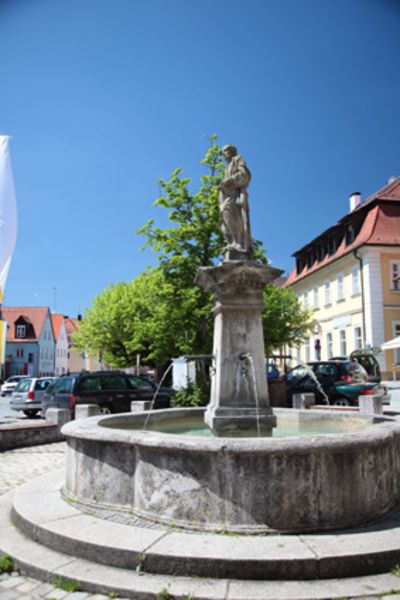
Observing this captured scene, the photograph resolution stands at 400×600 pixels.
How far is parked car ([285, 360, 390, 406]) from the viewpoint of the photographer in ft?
47.3

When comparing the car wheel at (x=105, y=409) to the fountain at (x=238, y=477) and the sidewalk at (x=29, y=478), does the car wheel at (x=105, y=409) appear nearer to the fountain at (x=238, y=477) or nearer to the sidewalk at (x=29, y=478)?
the sidewalk at (x=29, y=478)

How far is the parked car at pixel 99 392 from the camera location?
516 inches

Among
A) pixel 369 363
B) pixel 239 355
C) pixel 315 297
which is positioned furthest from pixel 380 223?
pixel 239 355

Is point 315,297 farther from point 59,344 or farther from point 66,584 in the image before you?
point 59,344

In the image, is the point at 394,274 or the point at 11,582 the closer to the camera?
the point at 11,582

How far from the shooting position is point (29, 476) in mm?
7812

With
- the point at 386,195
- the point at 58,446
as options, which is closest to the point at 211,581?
the point at 58,446

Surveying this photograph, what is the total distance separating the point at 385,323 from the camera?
99.1 feet

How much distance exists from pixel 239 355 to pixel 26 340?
56909 mm

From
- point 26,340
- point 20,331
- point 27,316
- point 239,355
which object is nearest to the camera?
point 239,355

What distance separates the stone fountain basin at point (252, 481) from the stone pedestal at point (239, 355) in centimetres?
192

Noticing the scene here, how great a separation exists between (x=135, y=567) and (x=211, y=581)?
60 centimetres

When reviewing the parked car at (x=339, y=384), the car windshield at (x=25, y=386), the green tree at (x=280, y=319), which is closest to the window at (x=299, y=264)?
the green tree at (x=280, y=319)

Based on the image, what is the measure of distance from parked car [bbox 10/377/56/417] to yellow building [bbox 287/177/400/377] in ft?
57.9
